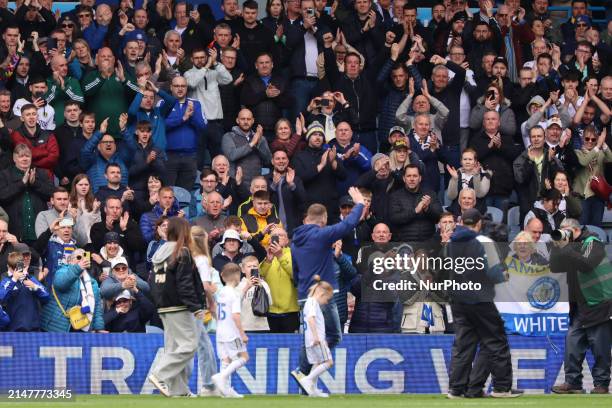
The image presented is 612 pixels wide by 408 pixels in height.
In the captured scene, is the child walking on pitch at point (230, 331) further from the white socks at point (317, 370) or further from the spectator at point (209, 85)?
the spectator at point (209, 85)

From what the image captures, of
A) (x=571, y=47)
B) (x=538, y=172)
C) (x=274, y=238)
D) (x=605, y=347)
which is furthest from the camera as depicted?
(x=571, y=47)

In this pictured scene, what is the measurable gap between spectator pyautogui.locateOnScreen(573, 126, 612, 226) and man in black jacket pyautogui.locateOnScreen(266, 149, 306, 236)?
4464 millimetres

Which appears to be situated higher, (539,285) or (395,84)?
(395,84)

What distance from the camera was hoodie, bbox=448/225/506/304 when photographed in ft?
50.0

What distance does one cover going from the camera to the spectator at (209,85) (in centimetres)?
2233

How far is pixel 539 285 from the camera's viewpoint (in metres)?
18.4

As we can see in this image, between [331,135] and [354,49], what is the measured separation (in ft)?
5.57

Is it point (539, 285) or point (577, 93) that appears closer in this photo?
point (539, 285)

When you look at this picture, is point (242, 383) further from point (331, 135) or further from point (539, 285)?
point (331, 135)

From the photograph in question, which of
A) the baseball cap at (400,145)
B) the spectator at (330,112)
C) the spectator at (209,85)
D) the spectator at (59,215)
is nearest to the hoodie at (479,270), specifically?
the baseball cap at (400,145)

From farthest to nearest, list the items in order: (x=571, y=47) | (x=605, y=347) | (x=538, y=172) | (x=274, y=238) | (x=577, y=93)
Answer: (x=571, y=47) < (x=577, y=93) < (x=538, y=172) < (x=274, y=238) < (x=605, y=347)

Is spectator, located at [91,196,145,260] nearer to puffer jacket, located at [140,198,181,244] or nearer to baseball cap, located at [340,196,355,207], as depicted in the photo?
puffer jacket, located at [140,198,181,244]

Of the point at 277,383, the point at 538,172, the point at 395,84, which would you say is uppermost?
the point at 395,84

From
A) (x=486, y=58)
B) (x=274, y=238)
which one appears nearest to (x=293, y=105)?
(x=486, y=58)
